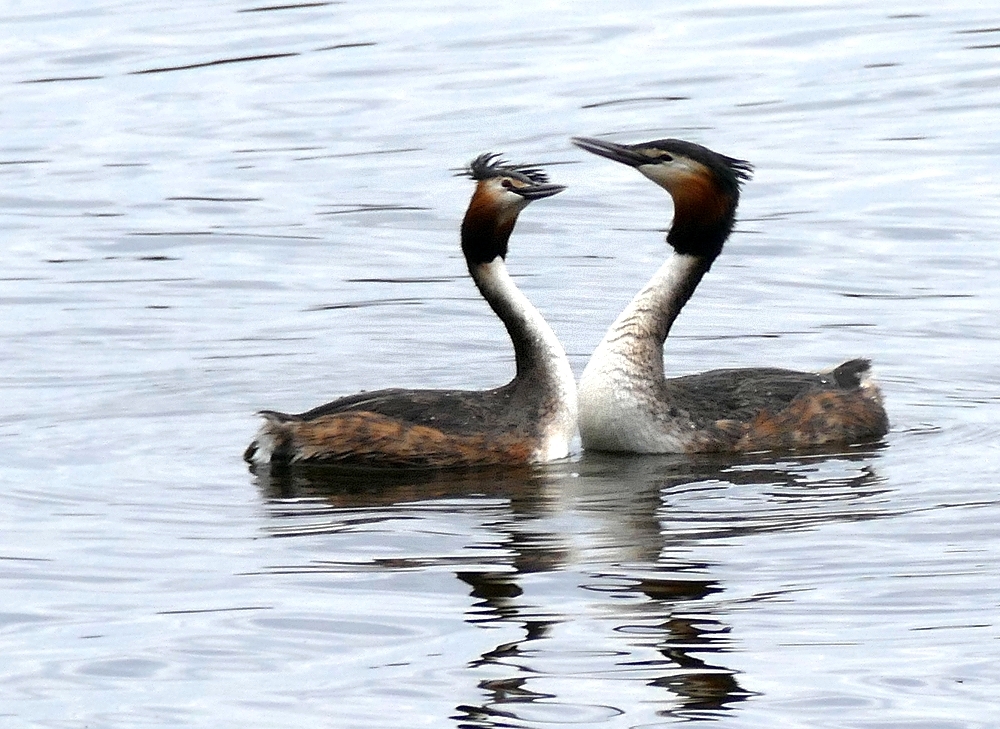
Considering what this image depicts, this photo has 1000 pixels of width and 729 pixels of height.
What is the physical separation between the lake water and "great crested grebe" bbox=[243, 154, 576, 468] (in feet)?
0.58

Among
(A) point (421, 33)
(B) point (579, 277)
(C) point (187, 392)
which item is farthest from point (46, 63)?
(C) point (187, 392)

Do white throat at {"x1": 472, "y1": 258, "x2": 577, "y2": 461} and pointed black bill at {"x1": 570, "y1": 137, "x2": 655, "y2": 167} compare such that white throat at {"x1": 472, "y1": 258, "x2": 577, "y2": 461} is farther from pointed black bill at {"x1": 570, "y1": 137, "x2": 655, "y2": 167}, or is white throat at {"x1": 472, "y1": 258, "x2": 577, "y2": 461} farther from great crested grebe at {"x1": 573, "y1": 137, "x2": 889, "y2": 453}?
pointed black bill at {"x1": 570, "y1": 137, "x2": 655, "y2": 167}

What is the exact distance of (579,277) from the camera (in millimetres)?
15297

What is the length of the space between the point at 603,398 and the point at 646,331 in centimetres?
Result: 42

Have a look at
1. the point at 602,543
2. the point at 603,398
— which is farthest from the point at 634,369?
the point at 602,543

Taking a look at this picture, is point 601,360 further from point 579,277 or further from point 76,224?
point 76,224

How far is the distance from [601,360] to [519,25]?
46.1 ft

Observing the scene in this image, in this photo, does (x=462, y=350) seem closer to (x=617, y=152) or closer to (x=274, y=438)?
(x=617, y=152)

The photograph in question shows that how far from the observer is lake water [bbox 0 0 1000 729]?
26.5 ft

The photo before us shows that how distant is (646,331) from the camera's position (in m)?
11.5

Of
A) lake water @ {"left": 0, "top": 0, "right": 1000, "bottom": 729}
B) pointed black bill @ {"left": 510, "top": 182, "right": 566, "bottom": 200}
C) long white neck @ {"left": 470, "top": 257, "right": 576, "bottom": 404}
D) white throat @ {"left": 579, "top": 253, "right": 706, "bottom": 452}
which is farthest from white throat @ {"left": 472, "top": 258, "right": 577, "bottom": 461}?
pointed black bill @ {"left": 510, "top": 182, "right": 566, "bottom": 200}

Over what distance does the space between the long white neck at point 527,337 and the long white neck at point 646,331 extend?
0.20 metres

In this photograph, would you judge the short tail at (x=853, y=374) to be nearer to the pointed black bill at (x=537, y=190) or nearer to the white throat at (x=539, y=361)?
the white throat at (x=539, y=361)

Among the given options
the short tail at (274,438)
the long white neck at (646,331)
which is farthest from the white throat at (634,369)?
the short tail at (274,438)
